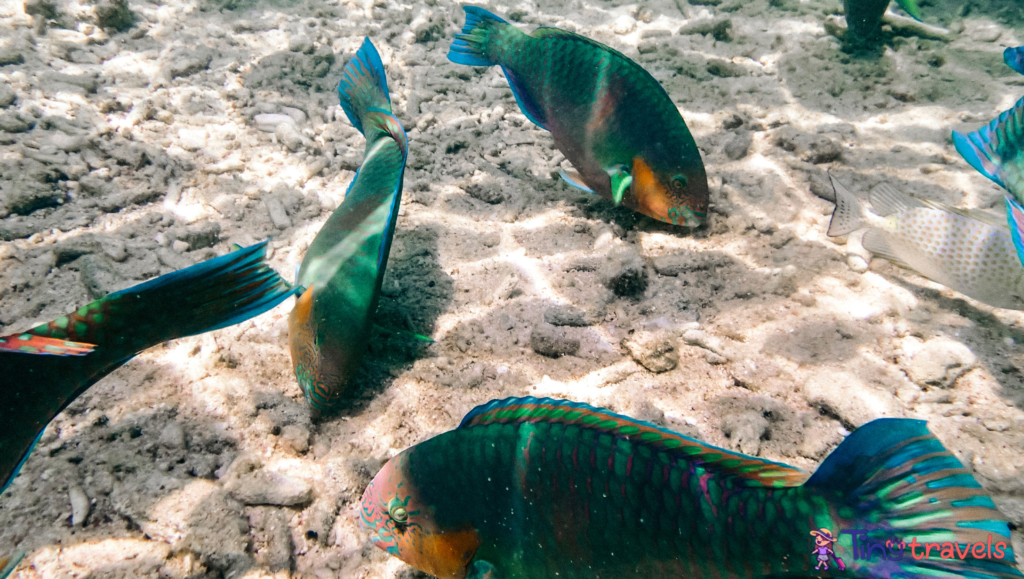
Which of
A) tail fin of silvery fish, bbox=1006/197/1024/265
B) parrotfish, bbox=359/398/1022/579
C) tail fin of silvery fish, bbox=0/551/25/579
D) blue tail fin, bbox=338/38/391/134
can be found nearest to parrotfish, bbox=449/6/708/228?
blue tail fin, bbox=338/38/391/134

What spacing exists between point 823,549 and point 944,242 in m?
2.12

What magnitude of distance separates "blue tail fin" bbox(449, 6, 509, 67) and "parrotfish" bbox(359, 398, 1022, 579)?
251 cm

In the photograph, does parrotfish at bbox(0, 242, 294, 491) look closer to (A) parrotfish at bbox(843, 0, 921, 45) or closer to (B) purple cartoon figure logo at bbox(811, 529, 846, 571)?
(B) purple cartoon figure logo at bbox(811, 529, 846, 571)

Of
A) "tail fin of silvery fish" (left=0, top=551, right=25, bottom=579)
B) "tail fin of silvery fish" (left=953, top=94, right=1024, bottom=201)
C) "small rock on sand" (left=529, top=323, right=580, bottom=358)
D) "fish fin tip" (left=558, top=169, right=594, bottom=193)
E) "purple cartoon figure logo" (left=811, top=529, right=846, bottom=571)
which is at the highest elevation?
"tail fin of silvery fish" (left=953, top=94, right=1024, bottom=201)

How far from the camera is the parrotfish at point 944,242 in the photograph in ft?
6.95

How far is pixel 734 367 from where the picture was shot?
6.98 ft

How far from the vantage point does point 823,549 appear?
1.04m

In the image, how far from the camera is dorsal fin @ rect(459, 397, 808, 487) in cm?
115

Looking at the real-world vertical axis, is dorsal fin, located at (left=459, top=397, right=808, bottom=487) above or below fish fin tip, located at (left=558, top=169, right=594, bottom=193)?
above

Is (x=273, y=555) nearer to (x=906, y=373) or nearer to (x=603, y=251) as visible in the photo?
(x=603, y=251)

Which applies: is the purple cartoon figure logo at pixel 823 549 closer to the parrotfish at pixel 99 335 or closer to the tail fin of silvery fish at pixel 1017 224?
the tail fin of silvery fish at pixel 1017 224

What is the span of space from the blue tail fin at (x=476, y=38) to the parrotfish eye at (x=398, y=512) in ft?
8.70

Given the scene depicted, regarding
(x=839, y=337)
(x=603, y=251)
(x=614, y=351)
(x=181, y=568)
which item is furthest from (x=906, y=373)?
(x=181, y=568)

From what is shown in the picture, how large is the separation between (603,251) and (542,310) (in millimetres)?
624
